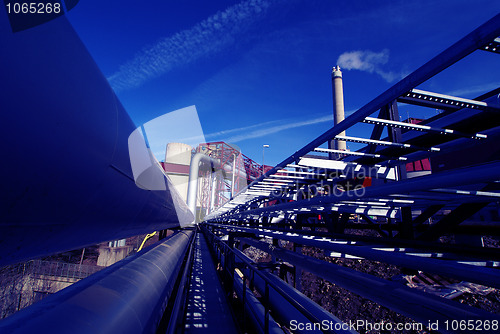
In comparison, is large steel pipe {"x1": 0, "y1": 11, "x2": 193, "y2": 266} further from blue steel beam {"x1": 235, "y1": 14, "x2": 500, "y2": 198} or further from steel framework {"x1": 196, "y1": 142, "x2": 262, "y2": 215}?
steel framework {"x1": 196, "y1": 142, "x2": 262, "y2": 215}

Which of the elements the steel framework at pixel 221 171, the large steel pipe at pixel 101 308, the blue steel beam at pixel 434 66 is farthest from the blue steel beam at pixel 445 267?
the steel framework at pixel 221 171

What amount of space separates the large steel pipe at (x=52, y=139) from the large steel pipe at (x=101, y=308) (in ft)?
0.96

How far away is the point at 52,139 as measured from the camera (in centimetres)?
91

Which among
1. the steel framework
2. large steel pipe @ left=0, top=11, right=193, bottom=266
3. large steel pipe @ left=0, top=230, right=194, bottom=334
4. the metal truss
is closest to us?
large steel pipe @ left=0, top=11, right=193, bottom=266

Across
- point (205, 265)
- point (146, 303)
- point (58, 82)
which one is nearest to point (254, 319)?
point (146, 303)

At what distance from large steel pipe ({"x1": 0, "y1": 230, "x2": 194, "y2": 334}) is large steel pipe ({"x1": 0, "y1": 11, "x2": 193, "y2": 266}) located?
293 mm

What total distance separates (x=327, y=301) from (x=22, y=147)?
12208 mm

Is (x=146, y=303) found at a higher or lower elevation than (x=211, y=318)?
higher

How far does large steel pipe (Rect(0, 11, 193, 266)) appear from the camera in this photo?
76 centimetres

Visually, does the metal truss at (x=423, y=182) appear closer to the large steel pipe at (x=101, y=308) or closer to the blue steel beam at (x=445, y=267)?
the blue steel beam at (x=445, y=267)

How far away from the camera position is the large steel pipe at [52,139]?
0.76 metres

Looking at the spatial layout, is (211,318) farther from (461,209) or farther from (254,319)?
(461,209)

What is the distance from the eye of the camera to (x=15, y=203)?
88 cm

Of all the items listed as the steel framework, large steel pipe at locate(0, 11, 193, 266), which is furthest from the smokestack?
large steel pipe at locate(0, 11, 193, 266)
